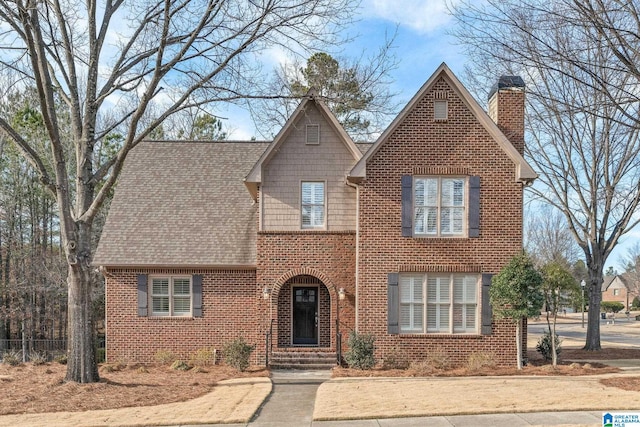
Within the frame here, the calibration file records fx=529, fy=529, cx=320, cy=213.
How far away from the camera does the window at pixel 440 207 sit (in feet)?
48.7

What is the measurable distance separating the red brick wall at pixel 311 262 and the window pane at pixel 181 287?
2414 mm

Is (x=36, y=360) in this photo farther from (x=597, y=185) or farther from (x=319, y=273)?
Answer: (x=597, y=185)

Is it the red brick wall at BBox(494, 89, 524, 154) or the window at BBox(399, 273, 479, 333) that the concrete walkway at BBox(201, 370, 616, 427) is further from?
the red brick wall at BBox(494, 89, 524, 154)

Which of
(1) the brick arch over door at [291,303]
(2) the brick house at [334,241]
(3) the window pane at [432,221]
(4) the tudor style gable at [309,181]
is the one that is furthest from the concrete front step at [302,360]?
(3) the window pane at [432,221]

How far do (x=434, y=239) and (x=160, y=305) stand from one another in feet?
28.1

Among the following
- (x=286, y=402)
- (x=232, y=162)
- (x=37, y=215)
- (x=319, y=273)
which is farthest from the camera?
(x=37, y=215)

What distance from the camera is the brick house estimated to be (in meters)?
14.7

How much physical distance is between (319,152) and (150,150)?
22.8ft

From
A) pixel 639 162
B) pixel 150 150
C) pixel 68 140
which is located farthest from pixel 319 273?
pixel 68 140

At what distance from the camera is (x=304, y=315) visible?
1675cm

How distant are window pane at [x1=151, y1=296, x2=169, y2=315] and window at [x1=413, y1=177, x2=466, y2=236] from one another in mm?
7911

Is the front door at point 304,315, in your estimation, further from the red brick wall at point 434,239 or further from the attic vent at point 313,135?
the attic vent at point 313,135

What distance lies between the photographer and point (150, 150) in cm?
1916

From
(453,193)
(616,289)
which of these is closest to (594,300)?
(453,193)
